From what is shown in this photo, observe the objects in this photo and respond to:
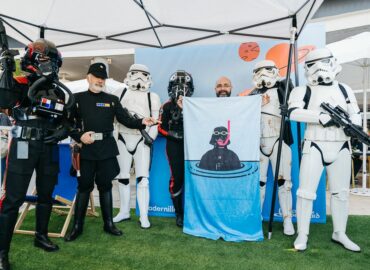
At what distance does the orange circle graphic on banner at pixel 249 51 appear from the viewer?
4777 millimetres

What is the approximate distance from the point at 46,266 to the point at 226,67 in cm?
383

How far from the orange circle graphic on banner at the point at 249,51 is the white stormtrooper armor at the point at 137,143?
1.73 metres

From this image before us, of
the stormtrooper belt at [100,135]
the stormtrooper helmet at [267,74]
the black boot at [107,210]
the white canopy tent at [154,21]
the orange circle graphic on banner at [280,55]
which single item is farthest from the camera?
the orange circle graphic on banner at [280,55]

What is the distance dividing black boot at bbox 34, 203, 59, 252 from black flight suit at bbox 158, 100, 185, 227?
162 cm

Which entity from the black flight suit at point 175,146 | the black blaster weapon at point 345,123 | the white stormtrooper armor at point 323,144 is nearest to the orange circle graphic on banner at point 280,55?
the white stormtrooper armor at point 323,144

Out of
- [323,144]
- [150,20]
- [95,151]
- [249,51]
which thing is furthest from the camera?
[249,51]

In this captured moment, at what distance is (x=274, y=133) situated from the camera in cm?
374

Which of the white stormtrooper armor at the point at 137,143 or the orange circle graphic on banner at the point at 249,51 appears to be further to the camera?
the orange circle graphic on banner at the point at 249,51

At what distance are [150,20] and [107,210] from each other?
270 centimetres

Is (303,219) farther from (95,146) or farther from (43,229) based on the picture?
(43,229)

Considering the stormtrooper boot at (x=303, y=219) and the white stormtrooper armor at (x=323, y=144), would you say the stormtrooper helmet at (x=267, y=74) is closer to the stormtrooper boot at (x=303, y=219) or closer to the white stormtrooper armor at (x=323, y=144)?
the white stormtrooper armor at (x=323, y=144)

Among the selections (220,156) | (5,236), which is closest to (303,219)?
(220,156)

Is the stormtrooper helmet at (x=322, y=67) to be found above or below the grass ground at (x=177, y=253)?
above

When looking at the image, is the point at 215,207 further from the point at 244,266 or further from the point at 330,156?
the point at 330,156
